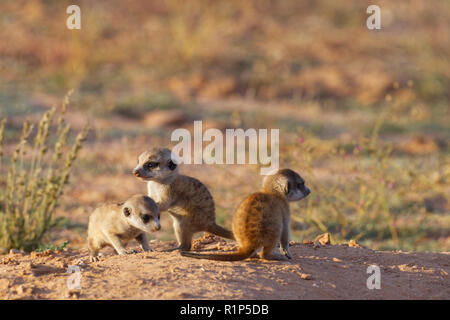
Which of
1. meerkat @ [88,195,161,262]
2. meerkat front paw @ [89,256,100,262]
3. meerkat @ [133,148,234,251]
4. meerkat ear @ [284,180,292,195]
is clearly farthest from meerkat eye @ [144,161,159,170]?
meerkat ear @ [284,180,292,195]

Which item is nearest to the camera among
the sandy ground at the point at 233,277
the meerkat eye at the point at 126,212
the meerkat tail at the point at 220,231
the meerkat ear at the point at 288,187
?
the sandy ground at the point at 233,277

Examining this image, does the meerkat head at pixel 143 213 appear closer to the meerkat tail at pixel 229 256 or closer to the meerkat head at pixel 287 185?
the meerkat tail at pixel 229 256

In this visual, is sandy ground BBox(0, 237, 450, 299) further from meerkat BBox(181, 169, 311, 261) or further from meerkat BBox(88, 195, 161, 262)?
meerkat BBox(88, 195, 161, 262)

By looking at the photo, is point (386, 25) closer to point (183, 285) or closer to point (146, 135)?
point (146, 135)

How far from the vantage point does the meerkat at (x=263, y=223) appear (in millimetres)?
4777

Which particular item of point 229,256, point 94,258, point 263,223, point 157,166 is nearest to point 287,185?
point 263,223

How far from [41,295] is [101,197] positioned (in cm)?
509

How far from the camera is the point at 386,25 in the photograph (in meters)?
22.2

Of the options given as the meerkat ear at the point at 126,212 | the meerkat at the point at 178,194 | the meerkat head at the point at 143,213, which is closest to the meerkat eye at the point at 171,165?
the meerkat at the point at 178,194

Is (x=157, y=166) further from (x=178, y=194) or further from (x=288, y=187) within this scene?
(x=288, y=187)

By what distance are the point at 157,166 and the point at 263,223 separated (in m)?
1.09

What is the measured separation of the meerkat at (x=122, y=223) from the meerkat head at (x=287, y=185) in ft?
2.92

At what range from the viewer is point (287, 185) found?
501 centimetres

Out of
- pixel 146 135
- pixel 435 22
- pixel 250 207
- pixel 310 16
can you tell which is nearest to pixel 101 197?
pixel 146 135
